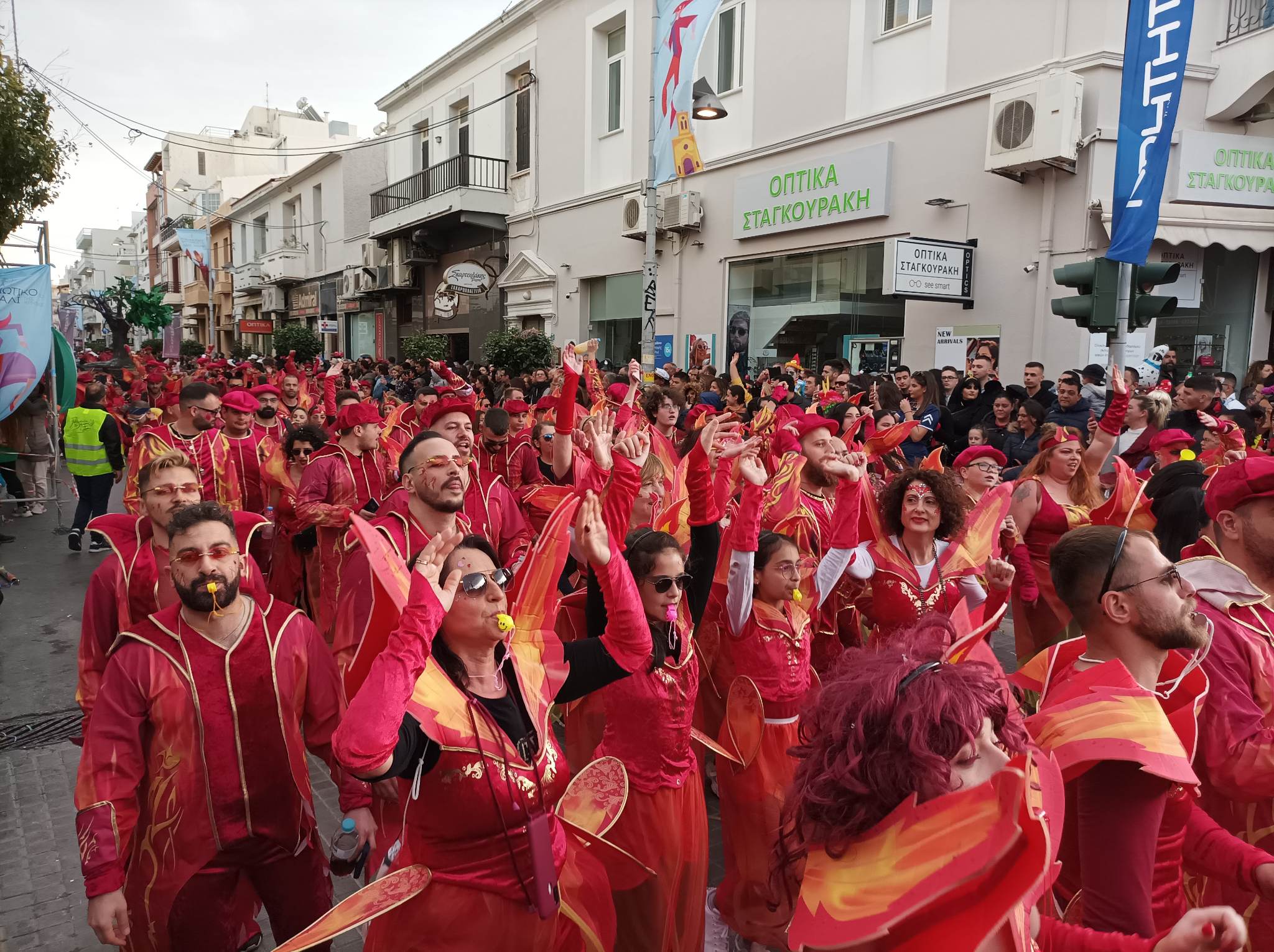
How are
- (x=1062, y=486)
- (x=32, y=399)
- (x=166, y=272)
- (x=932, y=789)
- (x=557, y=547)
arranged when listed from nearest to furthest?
(x=932, y=789) → (x=557, y=547) → (x=1062, y=486) → (x=32, y=399) → (x=166, y=272)

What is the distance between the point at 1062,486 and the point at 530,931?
4.30 metres

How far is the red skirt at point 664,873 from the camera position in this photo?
2.98 metres

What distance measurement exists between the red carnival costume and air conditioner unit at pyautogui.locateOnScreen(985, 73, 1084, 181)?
10909mm

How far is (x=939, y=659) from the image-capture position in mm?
1663

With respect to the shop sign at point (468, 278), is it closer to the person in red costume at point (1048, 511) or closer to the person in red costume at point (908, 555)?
the person in red costume at point (1048, 511)

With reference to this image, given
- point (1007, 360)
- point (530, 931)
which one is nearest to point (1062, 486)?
Answer: point (530, 931)

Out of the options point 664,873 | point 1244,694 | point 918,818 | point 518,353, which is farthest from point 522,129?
point 918,818

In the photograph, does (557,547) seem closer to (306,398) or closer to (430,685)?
(430,685)

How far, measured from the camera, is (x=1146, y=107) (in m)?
8.88

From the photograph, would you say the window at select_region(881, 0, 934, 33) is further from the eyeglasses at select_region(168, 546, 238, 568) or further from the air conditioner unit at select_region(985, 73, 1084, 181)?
the eyeglasses at select_region(168, 546, 238, 568)

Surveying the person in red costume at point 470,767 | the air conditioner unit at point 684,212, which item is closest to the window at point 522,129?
the air conditioner unit at point 684,212

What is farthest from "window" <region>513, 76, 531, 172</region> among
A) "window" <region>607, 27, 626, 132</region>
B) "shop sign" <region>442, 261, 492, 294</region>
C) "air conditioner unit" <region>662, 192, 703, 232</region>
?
"air conditioner unit" <region>662, 192, 703, 232</region>

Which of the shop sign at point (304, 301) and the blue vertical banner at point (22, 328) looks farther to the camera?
the shop sign at point (304, 301)

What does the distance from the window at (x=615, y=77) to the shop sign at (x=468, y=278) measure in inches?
228
